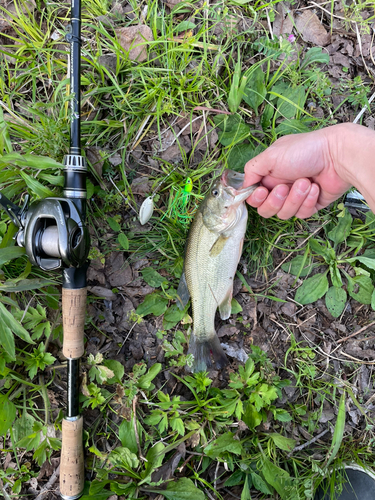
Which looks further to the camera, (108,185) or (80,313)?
(108,185)

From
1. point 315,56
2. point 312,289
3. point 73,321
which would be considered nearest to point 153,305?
point 73,321

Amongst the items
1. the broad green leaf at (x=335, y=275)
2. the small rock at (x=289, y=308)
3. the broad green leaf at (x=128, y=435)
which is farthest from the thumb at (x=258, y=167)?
the broad green leaf at (x=128, y=435)

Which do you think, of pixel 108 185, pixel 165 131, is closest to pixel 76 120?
pixel 108 185

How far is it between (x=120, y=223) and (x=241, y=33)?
5.99 ft

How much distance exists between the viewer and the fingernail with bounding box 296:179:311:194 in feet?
7.52

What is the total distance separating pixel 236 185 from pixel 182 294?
957 mm

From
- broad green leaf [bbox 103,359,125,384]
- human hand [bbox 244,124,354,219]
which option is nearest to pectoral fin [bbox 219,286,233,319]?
human hand [bbox 244,124,354,219]

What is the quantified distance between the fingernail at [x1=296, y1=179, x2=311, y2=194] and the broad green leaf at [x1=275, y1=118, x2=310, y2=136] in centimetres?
56

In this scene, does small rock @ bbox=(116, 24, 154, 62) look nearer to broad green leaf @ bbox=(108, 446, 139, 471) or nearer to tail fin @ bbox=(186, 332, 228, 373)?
tail fin @ bbox=(186, 332, 228, 373)

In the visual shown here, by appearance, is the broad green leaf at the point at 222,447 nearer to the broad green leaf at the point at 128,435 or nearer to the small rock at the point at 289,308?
→ the broad green leaf at the point at 128,435

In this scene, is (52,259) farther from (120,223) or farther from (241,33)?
(241,33)

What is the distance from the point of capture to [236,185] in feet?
7.88

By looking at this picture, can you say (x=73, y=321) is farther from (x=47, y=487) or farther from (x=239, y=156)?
(x=239, y=156)

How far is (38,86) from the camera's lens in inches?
107
